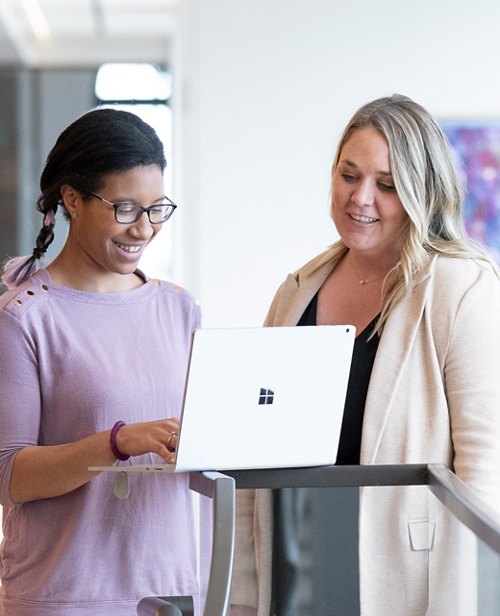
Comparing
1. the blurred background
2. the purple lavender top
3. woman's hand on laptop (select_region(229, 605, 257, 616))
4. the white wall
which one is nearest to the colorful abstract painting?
the blurred background

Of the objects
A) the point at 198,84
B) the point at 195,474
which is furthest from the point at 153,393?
the point at 198,84

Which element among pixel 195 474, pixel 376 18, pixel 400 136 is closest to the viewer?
pixel 195 474

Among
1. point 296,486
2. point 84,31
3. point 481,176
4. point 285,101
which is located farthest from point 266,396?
point 84,31

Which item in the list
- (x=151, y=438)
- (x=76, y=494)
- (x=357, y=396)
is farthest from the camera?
(x=357, y=396)

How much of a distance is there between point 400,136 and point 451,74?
2395 mm

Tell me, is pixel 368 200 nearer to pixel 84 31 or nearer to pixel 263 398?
pixel 263 398

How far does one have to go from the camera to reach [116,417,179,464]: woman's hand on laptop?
149cm

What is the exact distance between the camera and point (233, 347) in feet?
4.49

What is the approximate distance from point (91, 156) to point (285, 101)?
251 cm

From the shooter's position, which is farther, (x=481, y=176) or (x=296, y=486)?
(x=481, y=176)

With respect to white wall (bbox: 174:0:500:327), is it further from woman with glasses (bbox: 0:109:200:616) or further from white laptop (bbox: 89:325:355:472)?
white laptop (bbox: 89:325:355:472)

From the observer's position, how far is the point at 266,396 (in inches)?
55.8

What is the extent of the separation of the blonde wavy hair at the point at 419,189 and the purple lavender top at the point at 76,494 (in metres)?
0.49

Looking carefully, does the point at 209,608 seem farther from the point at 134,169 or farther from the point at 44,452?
the point at 134,169
